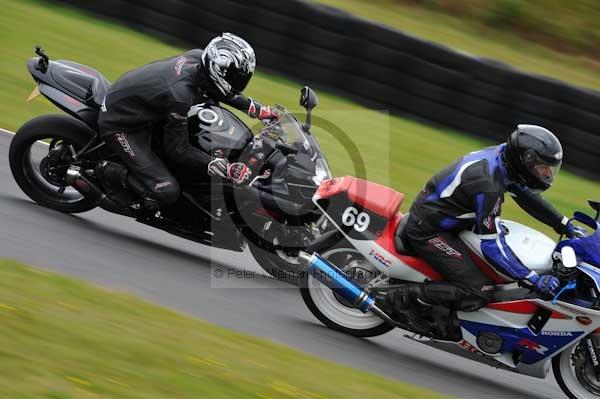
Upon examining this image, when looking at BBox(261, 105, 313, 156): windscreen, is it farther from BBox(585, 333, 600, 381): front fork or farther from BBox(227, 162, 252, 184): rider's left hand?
BBox(585, 333, 600, 381): front fork

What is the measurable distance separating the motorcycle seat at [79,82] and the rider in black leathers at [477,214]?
9.97 ft

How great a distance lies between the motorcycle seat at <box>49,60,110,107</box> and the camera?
7980mm

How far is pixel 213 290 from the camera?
7398mm

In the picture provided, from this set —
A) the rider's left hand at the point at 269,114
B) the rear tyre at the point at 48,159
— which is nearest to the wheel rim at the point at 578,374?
the rider's left hand at the point at 269,114

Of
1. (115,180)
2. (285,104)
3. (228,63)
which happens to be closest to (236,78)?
(228,63)

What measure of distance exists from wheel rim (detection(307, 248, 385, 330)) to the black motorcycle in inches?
21.4

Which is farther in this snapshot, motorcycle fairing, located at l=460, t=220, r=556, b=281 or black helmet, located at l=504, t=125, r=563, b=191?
motorcycle fairing, located at l=460, t=220, r=556, b=281

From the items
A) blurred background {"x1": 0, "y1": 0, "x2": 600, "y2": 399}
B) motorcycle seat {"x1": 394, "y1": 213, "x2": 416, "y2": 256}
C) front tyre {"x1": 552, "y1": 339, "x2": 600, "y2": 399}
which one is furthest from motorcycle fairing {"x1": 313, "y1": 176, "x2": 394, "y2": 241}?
blurred background {"x1": 0, "y1": 0, "x2": 600, "y2": 399}

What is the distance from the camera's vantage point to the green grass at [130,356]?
4.84m

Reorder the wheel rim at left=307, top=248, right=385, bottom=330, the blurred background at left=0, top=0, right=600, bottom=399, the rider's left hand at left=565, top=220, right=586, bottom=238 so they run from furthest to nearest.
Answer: the blurred background at left=0, top=0, right=600, bottom=399, the wheel rim at left=307, top=248, right=385, bottom=330, the rider's left hand at left=565, top=220, right=586, bottom=238

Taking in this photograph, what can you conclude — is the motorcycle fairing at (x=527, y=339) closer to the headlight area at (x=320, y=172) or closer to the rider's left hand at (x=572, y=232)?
the rider's left hand at (x=572, y=232)

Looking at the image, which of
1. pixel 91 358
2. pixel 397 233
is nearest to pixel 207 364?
pixel 91 358

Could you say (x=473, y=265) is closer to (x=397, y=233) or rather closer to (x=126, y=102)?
(x=397, y=233)

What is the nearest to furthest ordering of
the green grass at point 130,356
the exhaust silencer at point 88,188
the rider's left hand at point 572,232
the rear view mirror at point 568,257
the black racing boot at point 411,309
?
the green grass at point 130,356 → the rear view mirror at point 568,257 → the rider's left hand at point 572,232 → the black racing boot at point 411,309 → the exhaust silencer at point 88,188
